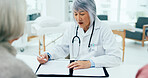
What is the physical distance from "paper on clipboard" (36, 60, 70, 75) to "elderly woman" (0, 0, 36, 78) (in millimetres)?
499

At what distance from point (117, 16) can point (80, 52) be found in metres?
4.43

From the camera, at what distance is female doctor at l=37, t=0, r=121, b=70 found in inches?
57.6

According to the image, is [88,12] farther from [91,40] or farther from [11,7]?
[11,7]

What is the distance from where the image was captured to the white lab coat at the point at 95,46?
4.80 feet

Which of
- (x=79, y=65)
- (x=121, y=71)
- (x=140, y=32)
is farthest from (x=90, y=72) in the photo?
(x=140, y=32)

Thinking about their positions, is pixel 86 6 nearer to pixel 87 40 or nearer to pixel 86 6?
pixel 86 6

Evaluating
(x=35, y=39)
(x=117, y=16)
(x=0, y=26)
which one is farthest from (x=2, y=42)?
(x=117, y=16)

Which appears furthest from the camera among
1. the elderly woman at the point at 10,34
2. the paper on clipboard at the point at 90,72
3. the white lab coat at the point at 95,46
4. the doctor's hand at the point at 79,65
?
the white lab coat at the point at 95,46

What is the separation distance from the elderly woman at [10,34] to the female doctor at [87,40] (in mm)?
715

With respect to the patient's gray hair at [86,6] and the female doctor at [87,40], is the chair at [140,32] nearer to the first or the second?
the female doctor at [87,40]

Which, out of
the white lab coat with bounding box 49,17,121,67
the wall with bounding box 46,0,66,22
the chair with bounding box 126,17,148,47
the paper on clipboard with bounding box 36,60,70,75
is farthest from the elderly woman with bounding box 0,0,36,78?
the wall with bounding box 46,0,66,22

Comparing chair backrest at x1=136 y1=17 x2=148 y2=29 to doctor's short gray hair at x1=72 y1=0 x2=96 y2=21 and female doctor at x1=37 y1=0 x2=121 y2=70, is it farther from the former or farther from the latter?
doctor's short gray hair at x1=72 y1=0 x2=96 y2=21

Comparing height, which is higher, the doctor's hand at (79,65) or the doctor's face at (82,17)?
the doctor's face at (82,17)

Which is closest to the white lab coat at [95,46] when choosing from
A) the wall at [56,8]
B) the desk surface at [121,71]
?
the desk surface at [121,71]
